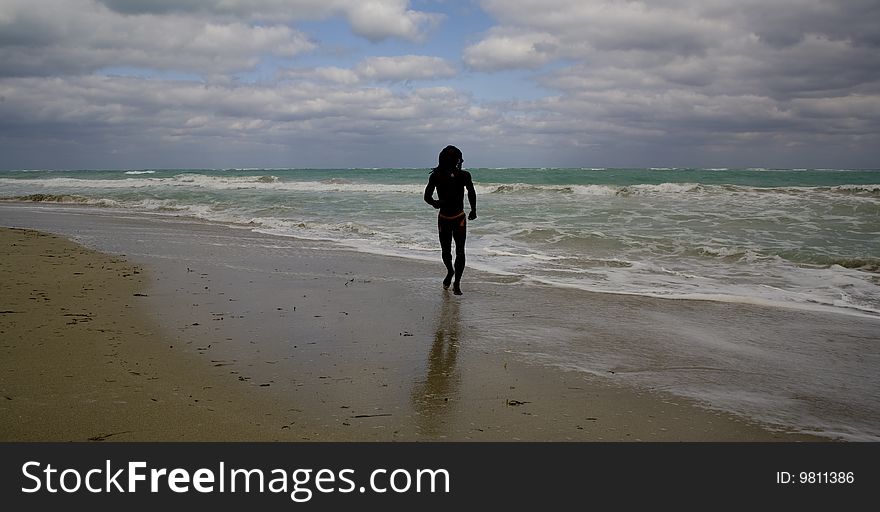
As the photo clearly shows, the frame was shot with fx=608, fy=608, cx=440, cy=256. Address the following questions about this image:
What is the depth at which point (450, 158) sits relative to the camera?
26.2 feet

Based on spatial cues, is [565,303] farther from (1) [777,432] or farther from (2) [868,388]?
(1) [777,432]

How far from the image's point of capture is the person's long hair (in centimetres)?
794

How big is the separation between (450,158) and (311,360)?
4152 millimetres

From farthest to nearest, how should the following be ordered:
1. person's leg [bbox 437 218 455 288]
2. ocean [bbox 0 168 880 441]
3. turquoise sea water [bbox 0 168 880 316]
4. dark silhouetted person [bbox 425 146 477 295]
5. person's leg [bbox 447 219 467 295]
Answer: turquoise sea water [bbox 0 168 880 316]
person's leg [bbox 437 218 455 288]
dark silhouetted person [bbox 425 146 477 295]
person's leg [bbox 447 219 467 295]
ocean [bbox 0 168 880 441]

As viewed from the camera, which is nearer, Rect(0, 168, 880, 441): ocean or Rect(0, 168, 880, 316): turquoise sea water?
Rect(0, 168, 880, 441): ocean

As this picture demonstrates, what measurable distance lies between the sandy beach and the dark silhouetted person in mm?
456

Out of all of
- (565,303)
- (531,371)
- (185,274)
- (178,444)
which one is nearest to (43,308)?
(185,274)

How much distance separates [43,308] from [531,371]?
15.6ft

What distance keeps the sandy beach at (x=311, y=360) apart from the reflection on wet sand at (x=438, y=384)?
0.02m

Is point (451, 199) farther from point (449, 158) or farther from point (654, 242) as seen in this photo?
point (654, 242)

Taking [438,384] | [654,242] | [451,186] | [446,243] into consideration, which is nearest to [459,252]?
[446,243]

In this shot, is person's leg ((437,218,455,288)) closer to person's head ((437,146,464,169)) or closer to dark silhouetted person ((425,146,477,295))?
dark silhouetted person ((425,146,477,295))

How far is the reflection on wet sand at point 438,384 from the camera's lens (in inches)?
135

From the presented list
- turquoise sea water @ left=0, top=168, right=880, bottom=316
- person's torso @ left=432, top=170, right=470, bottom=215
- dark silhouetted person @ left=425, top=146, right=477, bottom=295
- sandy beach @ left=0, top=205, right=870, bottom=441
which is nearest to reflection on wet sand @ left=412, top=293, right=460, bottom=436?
sandy beach @ left=0, top=205, right=870, bottom=441
